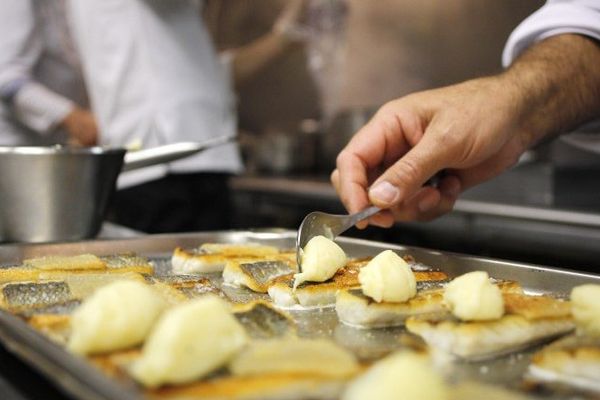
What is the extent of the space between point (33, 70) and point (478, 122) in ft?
9.28

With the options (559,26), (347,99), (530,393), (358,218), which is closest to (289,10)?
(347,99)

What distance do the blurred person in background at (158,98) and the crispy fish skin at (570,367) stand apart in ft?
7.33

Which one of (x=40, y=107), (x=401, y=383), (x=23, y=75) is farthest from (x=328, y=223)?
(x=23, y=75)

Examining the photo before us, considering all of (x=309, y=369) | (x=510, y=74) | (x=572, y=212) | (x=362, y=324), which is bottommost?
(x=572, y=212)

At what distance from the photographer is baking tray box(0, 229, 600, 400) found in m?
0.72

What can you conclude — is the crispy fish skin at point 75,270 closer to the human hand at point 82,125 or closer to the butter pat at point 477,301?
the butter pat at point 477,301

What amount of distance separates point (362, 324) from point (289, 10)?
14.2ft

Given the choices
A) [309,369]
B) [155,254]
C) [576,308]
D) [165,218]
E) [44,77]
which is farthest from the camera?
[44,77]

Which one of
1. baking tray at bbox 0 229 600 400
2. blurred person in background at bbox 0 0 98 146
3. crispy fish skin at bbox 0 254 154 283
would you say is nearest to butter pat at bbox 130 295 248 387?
baking tray at bbox 0 229 600 400

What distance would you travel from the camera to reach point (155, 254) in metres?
1.74

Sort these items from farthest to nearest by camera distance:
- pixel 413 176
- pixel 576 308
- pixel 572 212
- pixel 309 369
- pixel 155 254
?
pixel 572 212
pixel 155 254
pixel 413 176
pixel 576 308
pixel 309 369

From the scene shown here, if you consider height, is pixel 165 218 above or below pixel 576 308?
below

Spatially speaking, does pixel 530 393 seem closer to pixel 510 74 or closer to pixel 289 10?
pixel 510 74

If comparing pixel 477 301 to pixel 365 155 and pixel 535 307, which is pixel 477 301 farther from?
pixel 365 155
